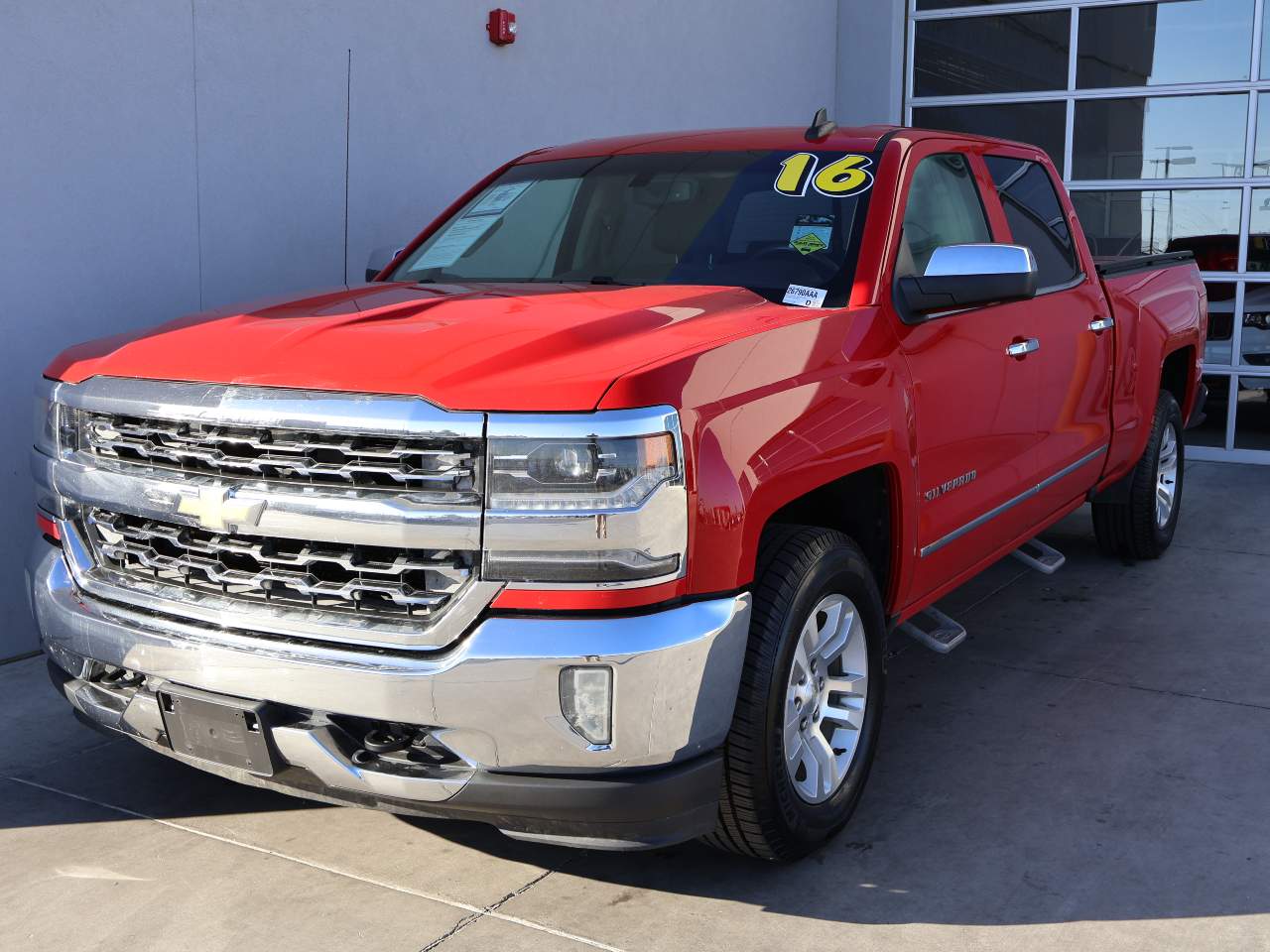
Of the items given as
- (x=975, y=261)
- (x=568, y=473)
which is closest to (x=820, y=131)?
(x=975, y=261)

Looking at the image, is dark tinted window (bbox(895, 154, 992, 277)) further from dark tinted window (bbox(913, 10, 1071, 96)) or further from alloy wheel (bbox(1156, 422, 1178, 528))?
dark tinted window (bbox(913, 10, 1071, 96))

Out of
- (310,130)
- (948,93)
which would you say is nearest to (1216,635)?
(310,130)

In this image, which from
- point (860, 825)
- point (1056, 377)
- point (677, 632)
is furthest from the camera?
point (1056, 377)

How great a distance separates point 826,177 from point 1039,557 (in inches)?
85.6

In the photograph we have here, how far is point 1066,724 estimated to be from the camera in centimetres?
432

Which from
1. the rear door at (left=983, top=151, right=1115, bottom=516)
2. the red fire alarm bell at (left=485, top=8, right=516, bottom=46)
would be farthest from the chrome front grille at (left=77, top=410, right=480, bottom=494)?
the red fire alarm bell at (left=485, top=8, right=516, bottom=46)

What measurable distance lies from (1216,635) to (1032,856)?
2.32m

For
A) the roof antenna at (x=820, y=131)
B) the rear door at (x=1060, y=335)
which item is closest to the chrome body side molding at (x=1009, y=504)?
the rear door at (x=1060, y=335)

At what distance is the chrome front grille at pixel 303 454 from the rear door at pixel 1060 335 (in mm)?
2524

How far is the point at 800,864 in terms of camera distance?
3.39 metres

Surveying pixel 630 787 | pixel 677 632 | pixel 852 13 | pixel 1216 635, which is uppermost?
pixel 852 13

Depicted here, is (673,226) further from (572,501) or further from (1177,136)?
(1177,136)

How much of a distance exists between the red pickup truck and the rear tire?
2336 millimetres

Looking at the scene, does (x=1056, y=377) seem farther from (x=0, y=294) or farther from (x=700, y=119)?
(x=700, y=119)
